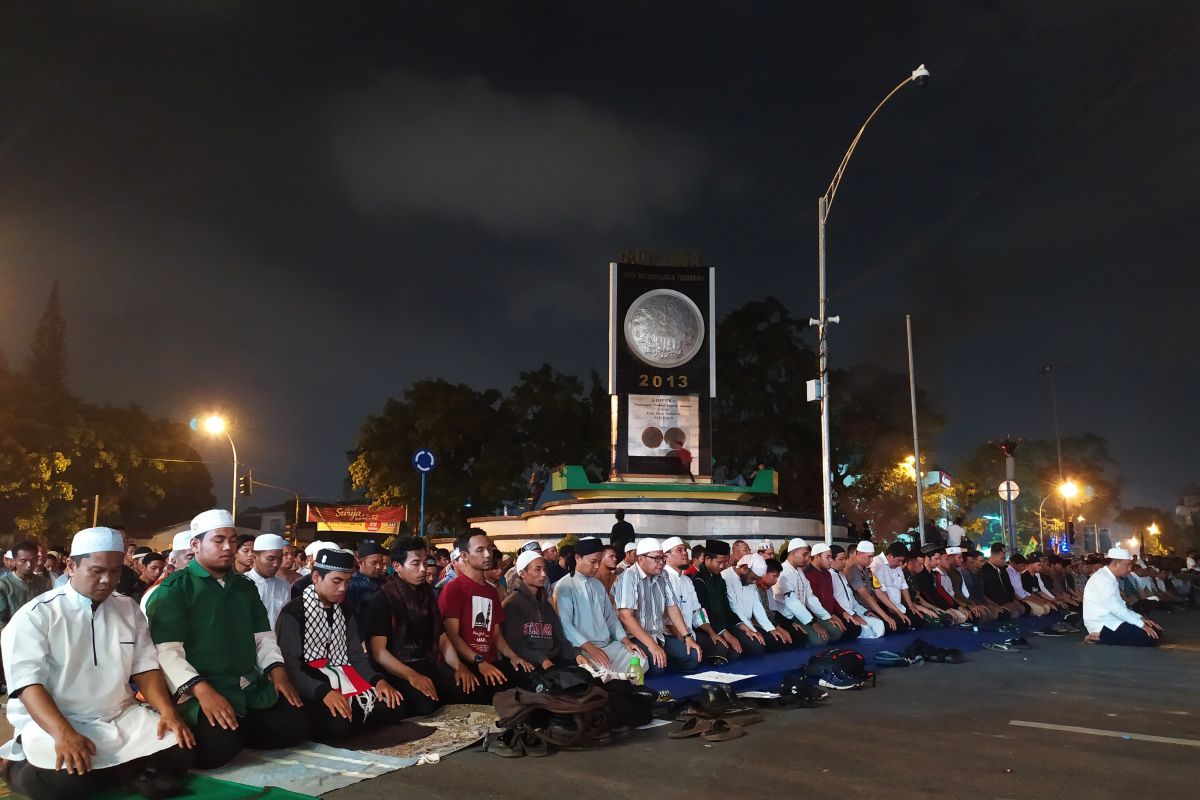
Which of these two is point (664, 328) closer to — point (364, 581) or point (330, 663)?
point (364, 581)

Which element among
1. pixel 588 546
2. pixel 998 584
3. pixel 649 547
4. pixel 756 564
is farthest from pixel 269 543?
pixel 998 584

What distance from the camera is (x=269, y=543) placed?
612 centimetres

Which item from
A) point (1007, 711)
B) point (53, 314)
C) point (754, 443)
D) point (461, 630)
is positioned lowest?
point (1007, 711)

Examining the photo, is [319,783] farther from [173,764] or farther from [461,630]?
[461,630]

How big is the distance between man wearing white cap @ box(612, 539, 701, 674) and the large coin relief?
1809 cm

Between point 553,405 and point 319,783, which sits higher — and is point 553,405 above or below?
above

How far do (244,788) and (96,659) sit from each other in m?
0.96

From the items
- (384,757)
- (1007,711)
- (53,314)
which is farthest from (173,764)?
(53,314)

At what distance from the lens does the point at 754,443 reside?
37.9 metres

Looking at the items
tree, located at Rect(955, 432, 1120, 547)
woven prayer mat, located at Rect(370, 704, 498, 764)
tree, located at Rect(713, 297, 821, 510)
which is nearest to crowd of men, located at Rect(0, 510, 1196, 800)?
woven prayer mat, located at Rect(370, 704, 498, 764)

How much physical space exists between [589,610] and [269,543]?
116 inches

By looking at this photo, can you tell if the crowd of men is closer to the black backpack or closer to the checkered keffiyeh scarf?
the checkered keffiyeh scarf

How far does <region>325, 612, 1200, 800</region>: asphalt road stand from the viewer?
14.2 ft

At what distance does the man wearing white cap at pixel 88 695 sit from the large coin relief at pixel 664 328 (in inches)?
893
